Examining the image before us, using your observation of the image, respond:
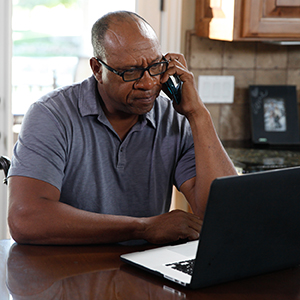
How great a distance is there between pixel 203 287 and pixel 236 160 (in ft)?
4.51

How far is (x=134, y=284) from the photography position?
92cm

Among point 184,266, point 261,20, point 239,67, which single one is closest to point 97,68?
point 184,266

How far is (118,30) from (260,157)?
47.2 inches

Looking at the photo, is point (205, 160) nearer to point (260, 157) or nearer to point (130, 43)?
point (130, 43)

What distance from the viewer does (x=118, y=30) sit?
1375mm

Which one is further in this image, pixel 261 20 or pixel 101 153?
pixel 261 20

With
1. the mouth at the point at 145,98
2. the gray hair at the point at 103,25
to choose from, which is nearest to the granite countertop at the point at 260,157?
the mouth at the point at 145,98

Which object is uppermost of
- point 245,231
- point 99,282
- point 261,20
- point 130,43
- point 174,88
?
point 261,20

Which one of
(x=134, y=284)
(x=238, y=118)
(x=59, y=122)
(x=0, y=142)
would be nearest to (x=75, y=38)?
(x=0, y=142)

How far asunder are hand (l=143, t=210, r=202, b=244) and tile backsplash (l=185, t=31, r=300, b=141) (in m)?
1.53

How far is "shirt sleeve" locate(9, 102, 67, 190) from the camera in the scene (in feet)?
4.19

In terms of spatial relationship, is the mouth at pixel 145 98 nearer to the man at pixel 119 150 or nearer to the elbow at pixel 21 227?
the man at pixel 119 150

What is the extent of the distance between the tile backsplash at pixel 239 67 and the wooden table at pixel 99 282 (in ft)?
5.68

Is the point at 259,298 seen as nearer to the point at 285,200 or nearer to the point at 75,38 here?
the point at 285,200
